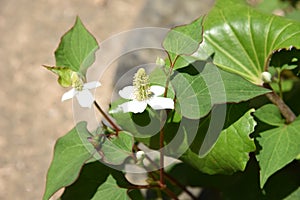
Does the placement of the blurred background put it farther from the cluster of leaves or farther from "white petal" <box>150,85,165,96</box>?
"white petal" <box>150,85,165,96</box>

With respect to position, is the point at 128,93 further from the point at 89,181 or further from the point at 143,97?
the point at 89,181

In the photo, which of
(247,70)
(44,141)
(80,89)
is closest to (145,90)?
(80,89)

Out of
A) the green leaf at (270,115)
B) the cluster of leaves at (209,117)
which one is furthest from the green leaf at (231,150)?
the green leaf at (270,115)

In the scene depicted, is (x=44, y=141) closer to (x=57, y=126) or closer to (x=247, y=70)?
(x=57, y=126)

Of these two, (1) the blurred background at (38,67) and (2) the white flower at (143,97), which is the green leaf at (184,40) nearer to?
(2) the white flower at (143,97)

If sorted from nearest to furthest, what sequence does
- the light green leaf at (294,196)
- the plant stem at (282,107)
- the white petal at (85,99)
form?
the white petal at (85,99) < the plant stem at (282,107) < the light green leaf at (294,196)

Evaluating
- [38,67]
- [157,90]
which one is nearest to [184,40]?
[157,90]

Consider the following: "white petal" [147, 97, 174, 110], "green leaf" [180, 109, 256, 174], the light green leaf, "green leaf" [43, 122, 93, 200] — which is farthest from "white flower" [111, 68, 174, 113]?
the light green leaf
